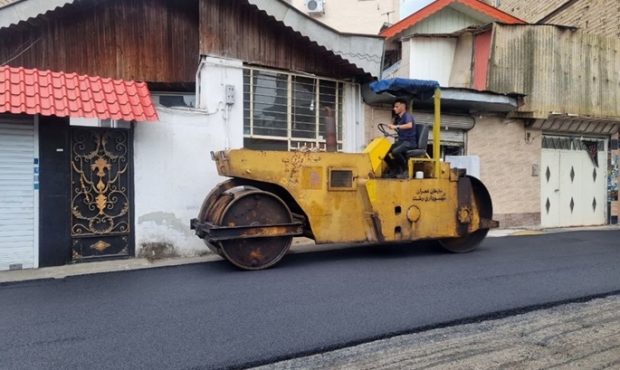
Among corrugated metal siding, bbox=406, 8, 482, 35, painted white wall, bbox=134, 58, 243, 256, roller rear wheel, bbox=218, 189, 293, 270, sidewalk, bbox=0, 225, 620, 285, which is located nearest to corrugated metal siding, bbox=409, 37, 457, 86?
corrugated metal siding, bbox=406, 8, 482, 35

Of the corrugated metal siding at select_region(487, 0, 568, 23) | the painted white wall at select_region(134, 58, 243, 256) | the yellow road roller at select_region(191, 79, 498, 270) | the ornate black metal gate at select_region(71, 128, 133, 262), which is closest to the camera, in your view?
the yellow road roller at select_region(191, 79, 498, 270)

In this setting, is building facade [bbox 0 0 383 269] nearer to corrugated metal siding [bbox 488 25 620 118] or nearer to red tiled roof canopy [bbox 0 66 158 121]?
red tiled roof canopy [bbox 0 66 158 121]

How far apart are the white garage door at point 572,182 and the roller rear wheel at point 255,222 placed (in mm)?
8596

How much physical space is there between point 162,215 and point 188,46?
3.83 meters

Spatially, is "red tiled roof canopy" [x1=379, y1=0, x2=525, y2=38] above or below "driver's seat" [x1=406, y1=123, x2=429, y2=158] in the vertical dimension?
above

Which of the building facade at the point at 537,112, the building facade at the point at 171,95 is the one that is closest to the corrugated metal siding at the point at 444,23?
the building facade at the point at 537,112

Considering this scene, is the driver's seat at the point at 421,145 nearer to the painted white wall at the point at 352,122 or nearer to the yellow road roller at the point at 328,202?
the yellow road roller at the point at 328,202

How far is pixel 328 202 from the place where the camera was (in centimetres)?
691

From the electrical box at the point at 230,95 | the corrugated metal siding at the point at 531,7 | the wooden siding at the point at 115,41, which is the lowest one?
the electrical box at the point at 230,95

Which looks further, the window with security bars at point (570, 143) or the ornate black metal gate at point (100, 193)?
the window with security bars at point (570, 143)

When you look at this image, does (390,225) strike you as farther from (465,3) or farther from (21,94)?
(465,3)

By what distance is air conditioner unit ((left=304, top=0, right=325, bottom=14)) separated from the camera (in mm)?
24719

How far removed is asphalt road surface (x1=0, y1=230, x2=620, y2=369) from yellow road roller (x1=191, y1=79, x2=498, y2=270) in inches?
17.0

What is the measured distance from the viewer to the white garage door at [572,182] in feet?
40.5
